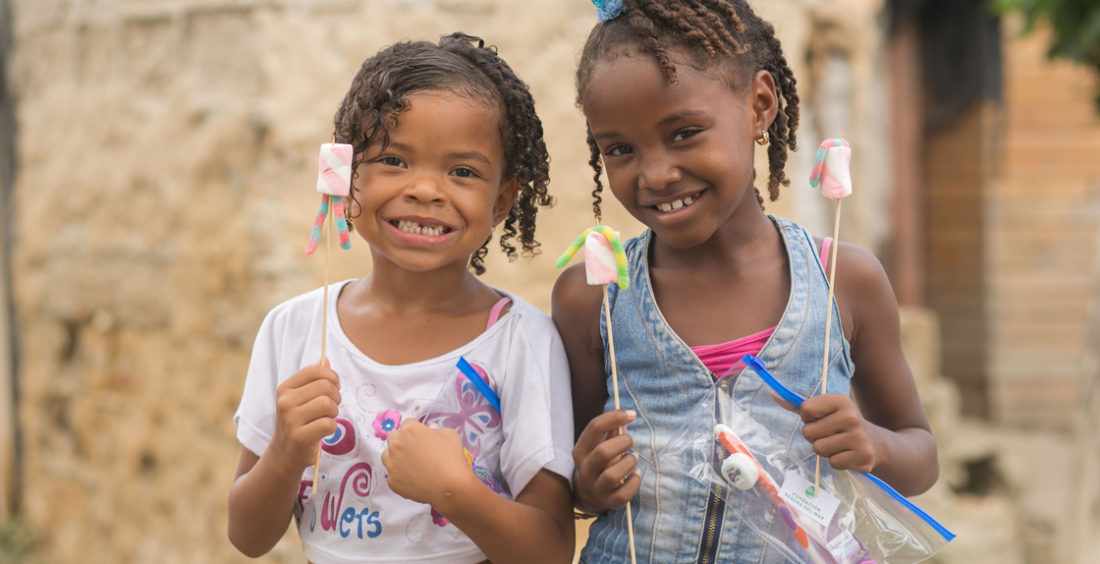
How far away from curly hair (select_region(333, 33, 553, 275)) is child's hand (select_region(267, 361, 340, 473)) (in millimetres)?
315

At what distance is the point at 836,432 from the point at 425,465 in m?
0.65

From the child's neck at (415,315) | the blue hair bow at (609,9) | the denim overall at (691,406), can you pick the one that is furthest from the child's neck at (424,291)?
the blue hair bow at (609,9)

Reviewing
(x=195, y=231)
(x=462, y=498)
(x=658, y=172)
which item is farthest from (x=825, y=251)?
(x=195, y=231)

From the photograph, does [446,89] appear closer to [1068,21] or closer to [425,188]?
[425,188]

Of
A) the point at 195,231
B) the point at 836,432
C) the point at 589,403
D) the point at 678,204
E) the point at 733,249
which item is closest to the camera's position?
the point at 836,432

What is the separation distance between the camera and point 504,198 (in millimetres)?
1994

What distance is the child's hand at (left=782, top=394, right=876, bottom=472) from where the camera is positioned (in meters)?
1.66

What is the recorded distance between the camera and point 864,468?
168 centimetres

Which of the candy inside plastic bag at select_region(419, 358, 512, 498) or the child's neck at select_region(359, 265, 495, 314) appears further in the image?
the child's neck at select_region(359, 265, 495, 314)

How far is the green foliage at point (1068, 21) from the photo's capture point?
13.1 feet

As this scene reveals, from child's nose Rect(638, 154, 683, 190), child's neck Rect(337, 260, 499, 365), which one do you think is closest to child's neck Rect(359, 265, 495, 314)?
child's neck Rect(337, 260, 499, 365)

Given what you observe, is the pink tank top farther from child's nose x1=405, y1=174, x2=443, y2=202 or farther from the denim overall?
child's nose x1=405, y1=174, x2=443, y2=202

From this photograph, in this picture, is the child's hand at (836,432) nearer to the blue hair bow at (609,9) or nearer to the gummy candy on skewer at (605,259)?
the gummy candy on skewer at (605,259)

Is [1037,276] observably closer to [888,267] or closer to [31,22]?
[888,267]
